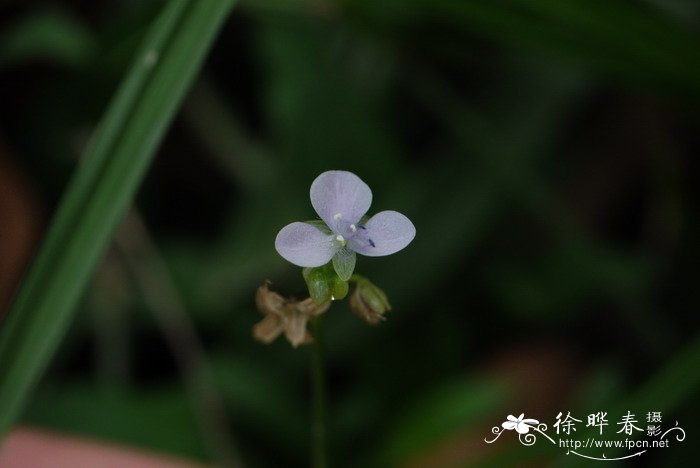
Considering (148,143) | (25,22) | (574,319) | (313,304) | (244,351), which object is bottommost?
(313,304)

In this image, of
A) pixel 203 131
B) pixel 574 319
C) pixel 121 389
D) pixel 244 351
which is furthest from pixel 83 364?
pixel 574 319

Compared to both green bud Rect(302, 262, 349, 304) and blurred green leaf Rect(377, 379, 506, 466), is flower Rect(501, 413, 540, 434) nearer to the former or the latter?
blurred green leaf Rect(377, 379, 506, 466)

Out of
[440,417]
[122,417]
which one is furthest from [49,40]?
[440,417]

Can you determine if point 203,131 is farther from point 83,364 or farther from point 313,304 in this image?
point 313,304

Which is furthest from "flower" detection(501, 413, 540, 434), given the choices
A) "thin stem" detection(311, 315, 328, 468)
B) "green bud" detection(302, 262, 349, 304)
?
"green bud" detection(302, 262, 349, 304)

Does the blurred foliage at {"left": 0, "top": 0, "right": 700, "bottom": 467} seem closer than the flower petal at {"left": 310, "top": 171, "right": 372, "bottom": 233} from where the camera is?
No

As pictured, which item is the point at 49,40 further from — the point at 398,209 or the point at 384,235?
the point at 384,235
